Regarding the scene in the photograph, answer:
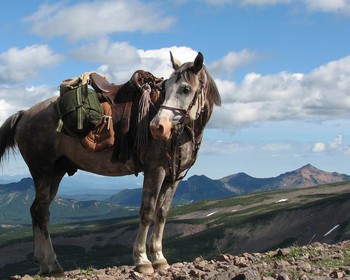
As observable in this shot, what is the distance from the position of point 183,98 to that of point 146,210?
7.63 feet

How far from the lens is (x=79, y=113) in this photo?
35.3 ft

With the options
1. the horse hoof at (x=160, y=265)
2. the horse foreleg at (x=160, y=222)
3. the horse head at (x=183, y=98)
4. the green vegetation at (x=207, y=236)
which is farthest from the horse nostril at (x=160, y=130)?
the green vegetation at (x=207, y=236)

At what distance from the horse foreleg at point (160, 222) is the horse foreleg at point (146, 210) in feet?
1.36

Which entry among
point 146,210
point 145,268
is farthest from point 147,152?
point 145,268

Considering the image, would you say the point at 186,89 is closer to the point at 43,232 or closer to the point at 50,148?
the point at 50,148

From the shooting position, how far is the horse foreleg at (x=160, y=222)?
431 inches

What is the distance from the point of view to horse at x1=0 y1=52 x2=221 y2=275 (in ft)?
33.1

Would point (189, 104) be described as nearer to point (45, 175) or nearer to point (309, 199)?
point (45, 175)

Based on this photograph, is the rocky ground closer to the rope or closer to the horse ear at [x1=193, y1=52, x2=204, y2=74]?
the rope

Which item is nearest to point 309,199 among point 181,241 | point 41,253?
point 181,241

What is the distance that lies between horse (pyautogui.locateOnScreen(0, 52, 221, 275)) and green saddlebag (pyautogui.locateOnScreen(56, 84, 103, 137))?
1.36 ft

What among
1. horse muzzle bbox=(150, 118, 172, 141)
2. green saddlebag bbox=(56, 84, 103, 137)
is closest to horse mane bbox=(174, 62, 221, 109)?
horse muzzle bbox=(150, 118, 172, 141)

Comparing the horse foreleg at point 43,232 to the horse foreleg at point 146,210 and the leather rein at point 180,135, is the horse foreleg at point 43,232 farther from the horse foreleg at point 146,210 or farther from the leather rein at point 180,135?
the leather rein at point 180,135

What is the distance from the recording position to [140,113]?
10648mm
